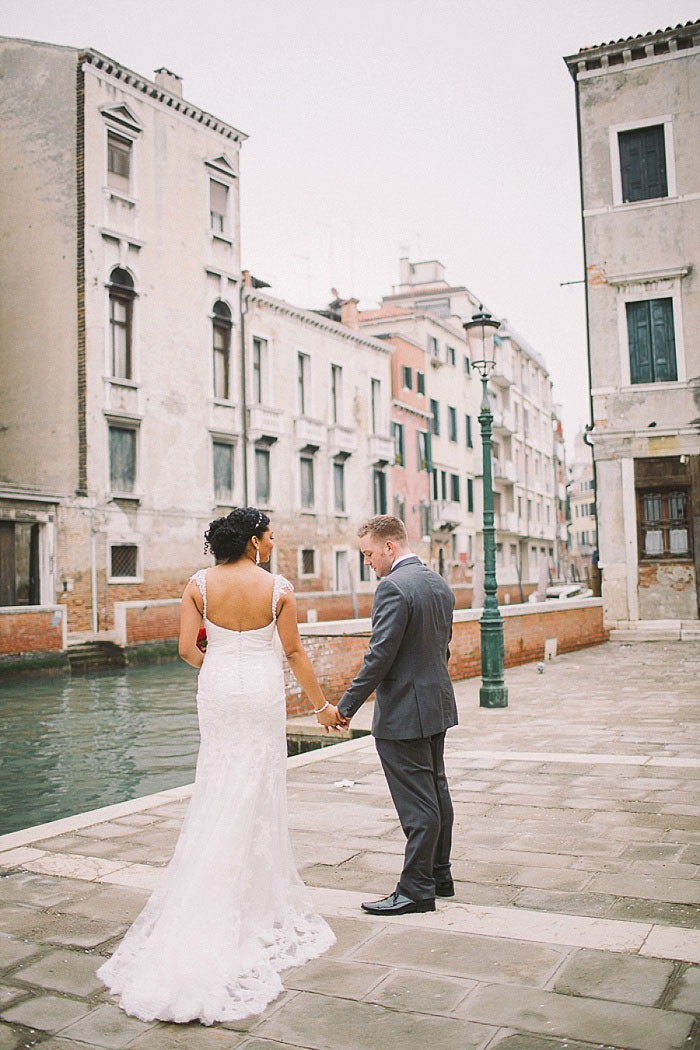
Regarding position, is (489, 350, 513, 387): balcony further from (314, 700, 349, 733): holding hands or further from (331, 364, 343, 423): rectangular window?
(314, 700, 349, 733): holding hands

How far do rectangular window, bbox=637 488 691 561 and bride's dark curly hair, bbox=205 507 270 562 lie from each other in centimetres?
1699

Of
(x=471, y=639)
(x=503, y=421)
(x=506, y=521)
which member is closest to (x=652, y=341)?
(x=471, y=639)

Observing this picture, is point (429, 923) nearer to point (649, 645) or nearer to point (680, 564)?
point (649, 645)

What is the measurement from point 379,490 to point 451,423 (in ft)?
29.1

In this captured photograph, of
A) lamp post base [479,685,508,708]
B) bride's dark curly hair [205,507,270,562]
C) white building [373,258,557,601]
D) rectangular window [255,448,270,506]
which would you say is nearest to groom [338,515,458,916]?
bride's dark curly hair [205,507,270,562]

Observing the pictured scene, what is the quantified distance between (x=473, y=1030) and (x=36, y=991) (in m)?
1.52

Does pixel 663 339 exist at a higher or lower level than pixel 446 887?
higher

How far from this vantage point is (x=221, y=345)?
30.3 meters

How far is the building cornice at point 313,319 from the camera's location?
31.7m

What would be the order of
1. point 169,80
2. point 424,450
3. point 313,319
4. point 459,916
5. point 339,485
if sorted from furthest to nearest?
point 424,450 < point 339,485 < point 313,319 < point 169,80 < point 459,916

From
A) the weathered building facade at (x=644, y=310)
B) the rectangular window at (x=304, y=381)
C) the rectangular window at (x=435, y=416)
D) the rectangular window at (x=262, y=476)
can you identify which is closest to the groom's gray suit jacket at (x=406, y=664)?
the weathered building facade at (x=644, y=310)

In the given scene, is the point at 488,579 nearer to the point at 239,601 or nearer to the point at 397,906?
the point at 397,906

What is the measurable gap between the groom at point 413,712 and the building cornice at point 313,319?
27.9 meters

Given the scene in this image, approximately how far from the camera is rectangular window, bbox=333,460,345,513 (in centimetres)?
3534
